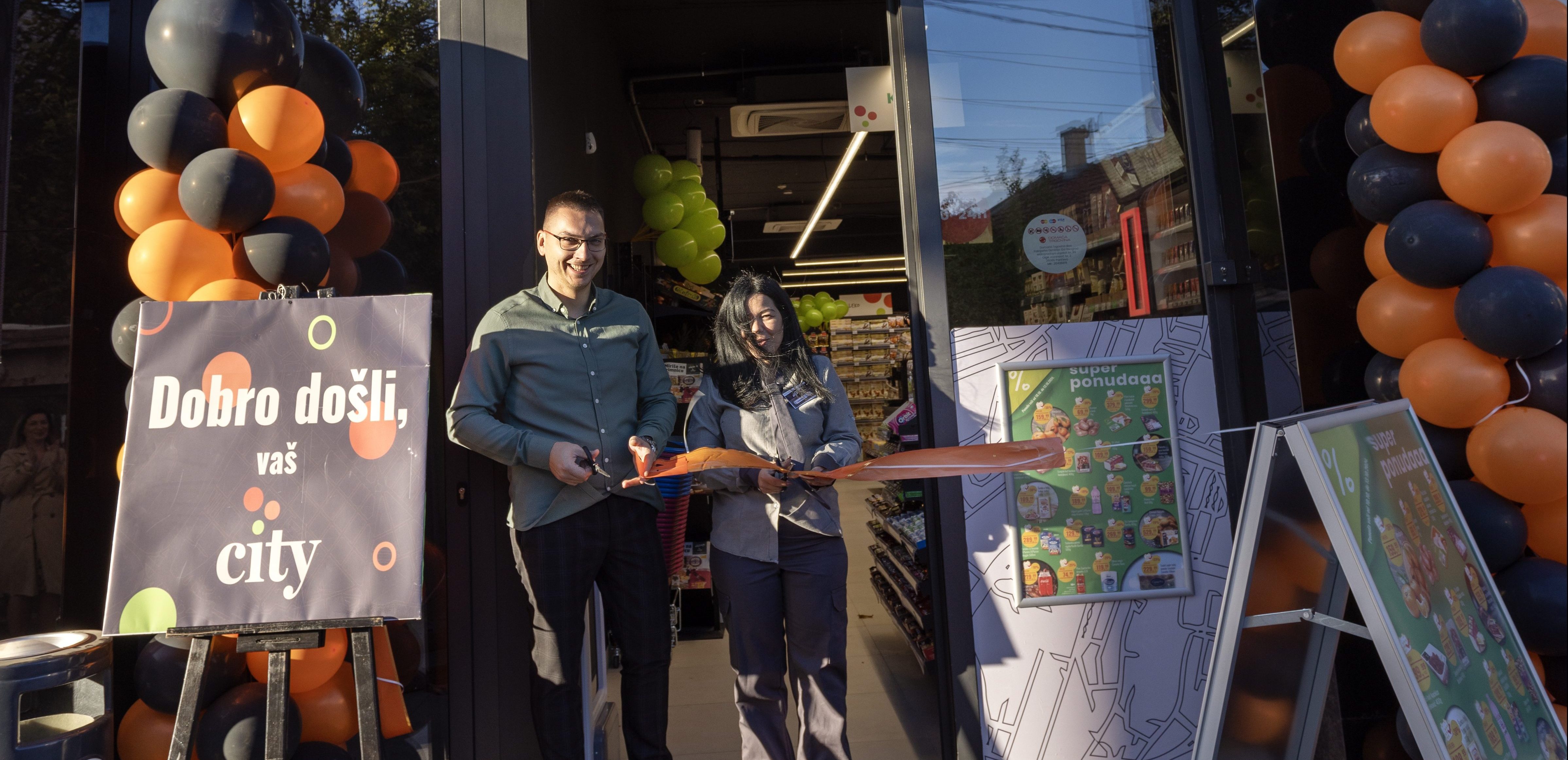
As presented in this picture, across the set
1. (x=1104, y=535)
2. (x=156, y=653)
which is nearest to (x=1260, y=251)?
(x=1104, y=535)

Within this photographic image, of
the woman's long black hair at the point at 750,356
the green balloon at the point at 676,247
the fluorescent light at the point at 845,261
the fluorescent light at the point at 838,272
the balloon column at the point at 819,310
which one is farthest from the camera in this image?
the fluorescent light at the point at 838,272

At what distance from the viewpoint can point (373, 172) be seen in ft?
9.04

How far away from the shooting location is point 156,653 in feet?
7.18

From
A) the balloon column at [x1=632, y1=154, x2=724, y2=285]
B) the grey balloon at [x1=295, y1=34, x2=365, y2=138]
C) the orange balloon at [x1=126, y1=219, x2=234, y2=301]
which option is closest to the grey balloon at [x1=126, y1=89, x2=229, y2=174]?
the orange balloon at [x1=126, y1=219, x2=234, y2=301]

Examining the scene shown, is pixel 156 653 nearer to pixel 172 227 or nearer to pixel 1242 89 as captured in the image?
pixel 172 227

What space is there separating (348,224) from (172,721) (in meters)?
1.41

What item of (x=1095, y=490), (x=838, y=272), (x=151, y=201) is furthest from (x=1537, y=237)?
(x=838, y=272)

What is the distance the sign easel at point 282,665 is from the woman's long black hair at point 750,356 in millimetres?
1101

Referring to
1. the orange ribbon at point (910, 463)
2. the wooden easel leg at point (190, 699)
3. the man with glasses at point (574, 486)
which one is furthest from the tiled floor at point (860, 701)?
the wooden easel leg at point (190, 699)

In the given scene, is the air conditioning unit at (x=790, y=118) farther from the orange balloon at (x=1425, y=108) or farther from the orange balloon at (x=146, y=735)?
the orange balloon at (x=146, y=735)

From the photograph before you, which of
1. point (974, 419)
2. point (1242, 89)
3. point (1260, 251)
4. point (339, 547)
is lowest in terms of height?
point (339, 547)

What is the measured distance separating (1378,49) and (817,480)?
191 cm

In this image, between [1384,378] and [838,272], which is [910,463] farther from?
[838,272]

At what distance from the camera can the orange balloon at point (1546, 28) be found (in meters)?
2.24
